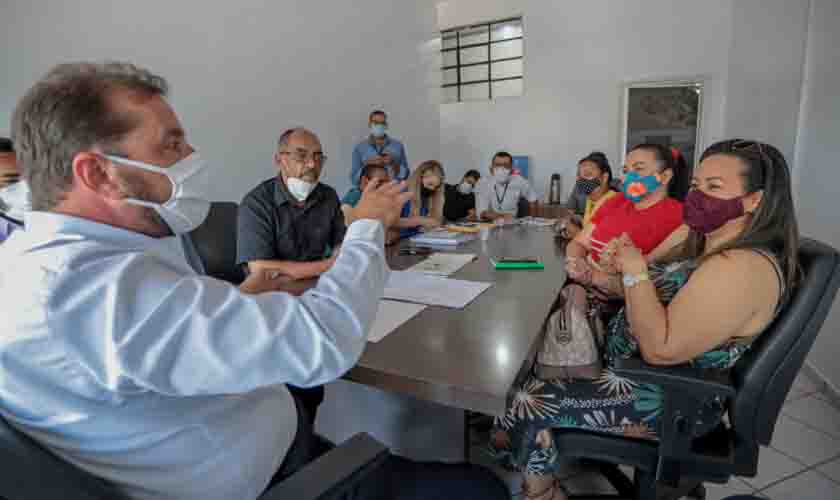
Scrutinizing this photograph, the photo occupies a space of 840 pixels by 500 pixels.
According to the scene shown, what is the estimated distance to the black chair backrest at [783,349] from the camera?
1062mm

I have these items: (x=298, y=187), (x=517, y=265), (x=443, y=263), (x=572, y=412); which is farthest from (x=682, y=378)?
(x=298, y=187)

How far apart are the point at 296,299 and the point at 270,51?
395 centimetres

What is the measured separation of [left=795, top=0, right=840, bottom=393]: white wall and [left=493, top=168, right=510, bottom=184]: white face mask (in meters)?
2.31

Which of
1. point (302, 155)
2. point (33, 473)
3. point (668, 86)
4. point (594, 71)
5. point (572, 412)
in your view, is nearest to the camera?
point (33, 473)

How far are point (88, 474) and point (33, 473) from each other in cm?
7

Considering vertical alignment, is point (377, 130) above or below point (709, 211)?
above

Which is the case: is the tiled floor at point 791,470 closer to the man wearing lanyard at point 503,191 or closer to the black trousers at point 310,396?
the black trousers at point 310,396

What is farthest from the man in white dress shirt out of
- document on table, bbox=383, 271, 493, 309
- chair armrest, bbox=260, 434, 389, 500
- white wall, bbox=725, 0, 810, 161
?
white wall, bbox=725, 0, 810, 161

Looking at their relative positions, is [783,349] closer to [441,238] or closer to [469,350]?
[469,350]

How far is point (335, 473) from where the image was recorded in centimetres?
75

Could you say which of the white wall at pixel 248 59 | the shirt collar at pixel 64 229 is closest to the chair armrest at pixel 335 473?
the shirt collar at pixel 64 229

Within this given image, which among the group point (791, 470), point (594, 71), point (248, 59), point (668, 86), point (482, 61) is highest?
point (482, 61)

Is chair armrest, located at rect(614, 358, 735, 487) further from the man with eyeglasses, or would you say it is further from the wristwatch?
the man with eyeglasses

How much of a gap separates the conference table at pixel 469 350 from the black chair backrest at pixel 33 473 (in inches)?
20.2
